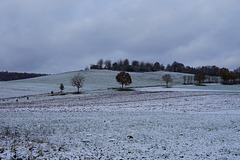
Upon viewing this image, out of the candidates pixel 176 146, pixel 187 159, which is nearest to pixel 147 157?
pixel 187 159

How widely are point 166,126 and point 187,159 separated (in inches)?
256

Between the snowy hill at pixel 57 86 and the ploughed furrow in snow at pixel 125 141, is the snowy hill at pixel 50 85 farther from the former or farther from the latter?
the ploughed furrow in snow at pixel 125 141

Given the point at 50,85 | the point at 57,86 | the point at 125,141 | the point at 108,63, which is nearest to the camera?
the point at 125,141

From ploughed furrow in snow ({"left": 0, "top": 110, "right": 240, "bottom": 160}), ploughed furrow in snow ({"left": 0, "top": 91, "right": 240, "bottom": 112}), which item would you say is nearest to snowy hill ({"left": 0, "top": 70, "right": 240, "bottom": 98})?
ploughed furrow in snow ({"left": 0, "top": 91, "right": 240, "bottom": 112})

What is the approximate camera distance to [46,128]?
44.7 ft

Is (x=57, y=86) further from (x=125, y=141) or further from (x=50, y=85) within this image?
(x=125, y=141)

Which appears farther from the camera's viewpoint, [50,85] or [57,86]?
[50,85]

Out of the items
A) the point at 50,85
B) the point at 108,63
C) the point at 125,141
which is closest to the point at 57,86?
the point at 50,85

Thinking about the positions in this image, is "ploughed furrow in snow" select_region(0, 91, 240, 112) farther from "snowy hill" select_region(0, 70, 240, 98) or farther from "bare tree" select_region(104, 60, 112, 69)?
"bare tree" select_region(104, 60, 112, 69)

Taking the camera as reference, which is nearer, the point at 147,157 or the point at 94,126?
the point at 147,157

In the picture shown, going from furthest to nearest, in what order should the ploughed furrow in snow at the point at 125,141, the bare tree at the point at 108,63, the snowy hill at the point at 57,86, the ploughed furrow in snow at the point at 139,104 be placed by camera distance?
the bare tree at the point at 108,63
the snowy hill at the point at 57,86
the ploughed furrow in snow at the point at 139,104
the ploughed furrow in snow at the point at 125,141

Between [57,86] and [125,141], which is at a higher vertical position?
[57,86]

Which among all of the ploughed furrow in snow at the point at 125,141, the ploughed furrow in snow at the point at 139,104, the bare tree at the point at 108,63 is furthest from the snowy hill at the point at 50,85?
the bare tree at the point at 108,63

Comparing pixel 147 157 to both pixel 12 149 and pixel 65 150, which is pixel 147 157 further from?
pixel 12 149
